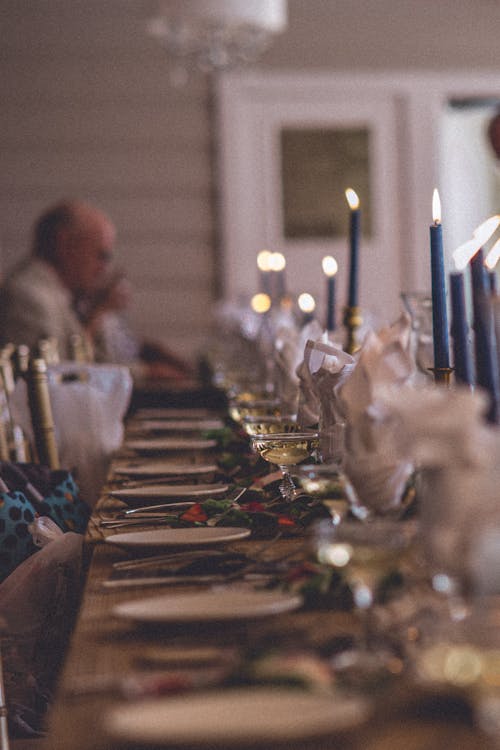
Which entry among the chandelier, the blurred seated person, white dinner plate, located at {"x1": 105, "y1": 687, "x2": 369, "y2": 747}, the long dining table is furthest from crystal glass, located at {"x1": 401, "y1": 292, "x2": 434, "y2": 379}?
the chandelier

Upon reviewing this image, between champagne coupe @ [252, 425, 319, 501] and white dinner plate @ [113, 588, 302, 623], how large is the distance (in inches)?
20.2

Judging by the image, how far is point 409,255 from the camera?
22.3 feet

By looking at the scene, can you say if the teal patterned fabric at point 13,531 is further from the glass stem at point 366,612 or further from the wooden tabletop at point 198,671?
the glass stem at point 366,612

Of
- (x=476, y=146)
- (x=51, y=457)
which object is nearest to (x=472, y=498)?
(x=51, y=457)

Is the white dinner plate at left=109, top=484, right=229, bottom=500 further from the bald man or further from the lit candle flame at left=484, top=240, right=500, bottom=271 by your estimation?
the bald man

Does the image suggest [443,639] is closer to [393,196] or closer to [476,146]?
[393,196]

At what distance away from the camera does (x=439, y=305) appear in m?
1.34

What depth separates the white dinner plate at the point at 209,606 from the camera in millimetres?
959

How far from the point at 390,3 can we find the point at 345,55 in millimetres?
454

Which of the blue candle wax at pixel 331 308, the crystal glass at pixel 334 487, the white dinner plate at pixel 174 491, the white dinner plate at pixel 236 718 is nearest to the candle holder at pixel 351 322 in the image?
the blue candle wax at pixel 331 308

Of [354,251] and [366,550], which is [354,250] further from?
[366,550]

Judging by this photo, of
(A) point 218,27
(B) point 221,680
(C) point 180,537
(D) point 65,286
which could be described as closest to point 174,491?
(C) point 180,537

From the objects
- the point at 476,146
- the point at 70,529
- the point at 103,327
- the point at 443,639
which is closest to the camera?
the point at 443,639

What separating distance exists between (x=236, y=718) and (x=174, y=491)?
1.02m
